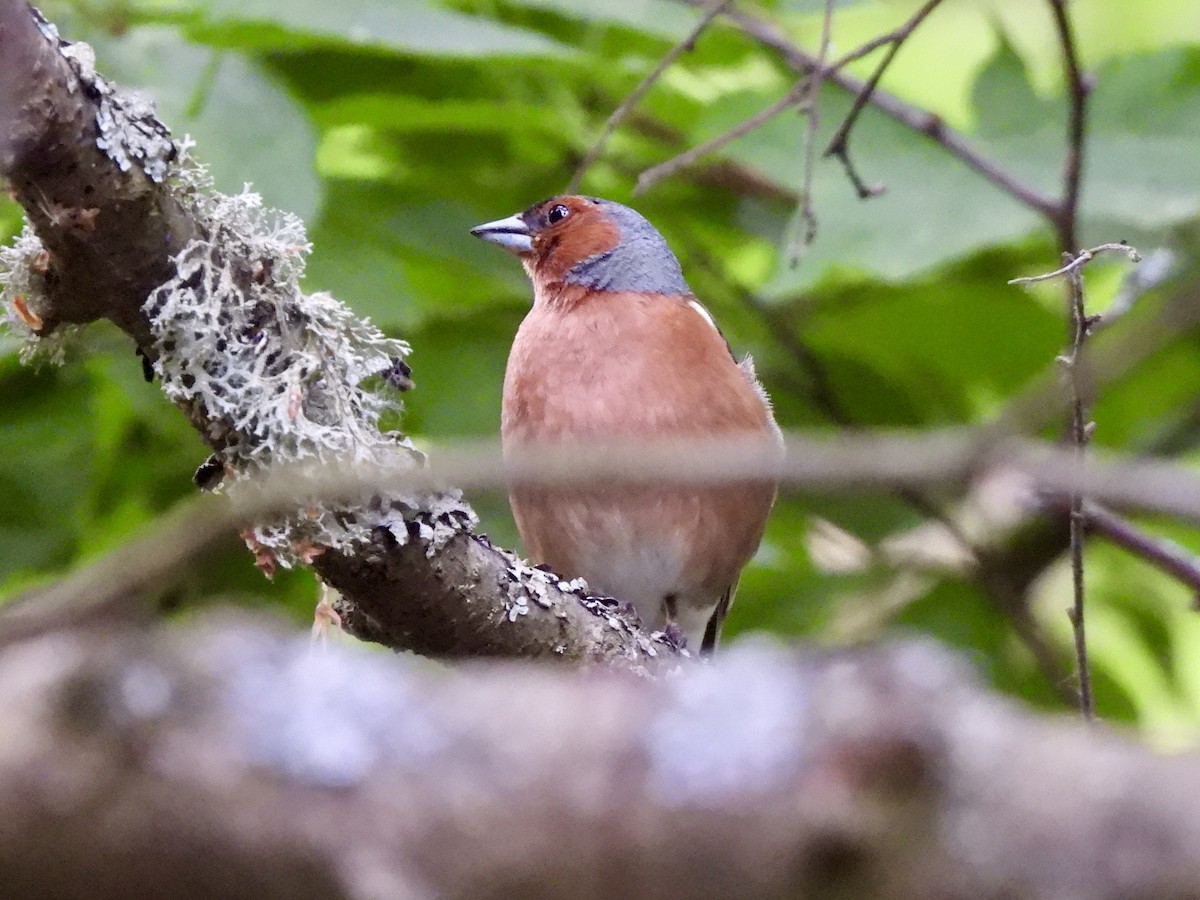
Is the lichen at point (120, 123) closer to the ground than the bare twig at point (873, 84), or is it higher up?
higher up

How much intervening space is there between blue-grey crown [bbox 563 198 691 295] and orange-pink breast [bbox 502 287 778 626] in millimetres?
136

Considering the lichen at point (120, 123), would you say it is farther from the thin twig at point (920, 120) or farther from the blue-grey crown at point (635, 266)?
the blue-grey crown at point (635, 266)

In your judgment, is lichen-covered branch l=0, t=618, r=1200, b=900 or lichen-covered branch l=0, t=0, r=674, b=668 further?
lichen-covered branch l=0, t=0, r=674, b=668

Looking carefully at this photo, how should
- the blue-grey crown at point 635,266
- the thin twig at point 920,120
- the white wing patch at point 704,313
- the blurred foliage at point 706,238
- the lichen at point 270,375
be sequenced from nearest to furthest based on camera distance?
the lichen at point 270,375 → the blurred foliage at point 706,238 → the thin twig at point 920,120 → the white wing patch at point 704,313 → the blue-grey crown at point 635,266

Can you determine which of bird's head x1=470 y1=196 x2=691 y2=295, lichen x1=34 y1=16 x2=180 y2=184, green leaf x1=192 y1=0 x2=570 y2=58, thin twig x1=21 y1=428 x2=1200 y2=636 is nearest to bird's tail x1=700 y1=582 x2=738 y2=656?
bird's head x1=470 y1=196 x2=691 y2=295

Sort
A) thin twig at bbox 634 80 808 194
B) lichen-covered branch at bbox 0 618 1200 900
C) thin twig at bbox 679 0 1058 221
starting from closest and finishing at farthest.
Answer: lichen-covered branch at bbox 0 618 1200 900 < thin twig at bbox 634 80 808 194 < thin twig at bbox 679 0 1058 221

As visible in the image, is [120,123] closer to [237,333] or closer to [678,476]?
[237,333]

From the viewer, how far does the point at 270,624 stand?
3.18ft

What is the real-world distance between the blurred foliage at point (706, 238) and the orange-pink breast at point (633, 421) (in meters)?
0.14

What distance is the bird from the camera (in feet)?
14.3

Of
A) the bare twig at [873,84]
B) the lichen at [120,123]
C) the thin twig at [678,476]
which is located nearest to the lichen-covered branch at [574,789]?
the thin twig at [678,476]

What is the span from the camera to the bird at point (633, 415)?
4.35m

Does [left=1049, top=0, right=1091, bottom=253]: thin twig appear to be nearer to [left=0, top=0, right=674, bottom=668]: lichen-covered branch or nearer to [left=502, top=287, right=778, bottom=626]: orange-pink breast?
[left=502, top=287, right=778, bottom=626]: orange-pink breast

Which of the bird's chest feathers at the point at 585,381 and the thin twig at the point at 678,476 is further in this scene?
the bird's chest feathers at the point at 585,381
